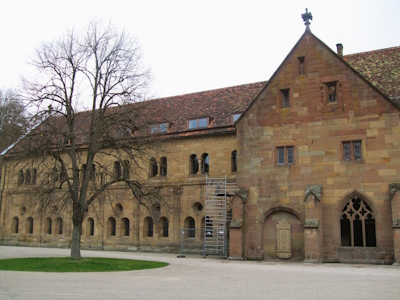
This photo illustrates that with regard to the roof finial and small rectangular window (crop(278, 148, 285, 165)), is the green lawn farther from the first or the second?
the roof finial

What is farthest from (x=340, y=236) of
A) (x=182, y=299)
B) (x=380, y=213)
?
(x=182, y=299)

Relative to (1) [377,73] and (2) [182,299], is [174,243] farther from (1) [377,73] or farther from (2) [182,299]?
(2) [182,299]

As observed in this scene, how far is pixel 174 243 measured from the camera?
119ft

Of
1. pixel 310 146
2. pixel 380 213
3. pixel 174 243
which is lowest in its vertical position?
pixel 174 243

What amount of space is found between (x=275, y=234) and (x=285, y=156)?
513cm

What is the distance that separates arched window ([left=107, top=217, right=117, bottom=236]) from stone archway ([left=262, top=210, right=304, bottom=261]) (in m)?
17.5

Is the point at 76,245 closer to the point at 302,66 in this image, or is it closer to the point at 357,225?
the point at 357,225

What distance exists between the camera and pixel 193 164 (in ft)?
123

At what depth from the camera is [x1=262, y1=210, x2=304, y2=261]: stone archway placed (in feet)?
88.3

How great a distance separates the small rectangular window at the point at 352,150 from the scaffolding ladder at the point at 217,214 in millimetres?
8836

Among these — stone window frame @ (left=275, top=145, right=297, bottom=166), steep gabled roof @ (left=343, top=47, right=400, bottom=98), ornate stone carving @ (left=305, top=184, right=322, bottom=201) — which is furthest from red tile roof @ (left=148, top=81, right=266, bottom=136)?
ornate stone carving @ (left=305, top=184, right=322, bottom=201)

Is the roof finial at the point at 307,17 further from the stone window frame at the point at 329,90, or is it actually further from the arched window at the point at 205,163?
the arched window at the point at 205,163

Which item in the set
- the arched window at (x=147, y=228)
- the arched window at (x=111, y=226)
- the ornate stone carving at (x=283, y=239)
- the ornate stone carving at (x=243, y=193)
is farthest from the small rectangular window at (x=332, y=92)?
the arched window at (x=111, y=226)

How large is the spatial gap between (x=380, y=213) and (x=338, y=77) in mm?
8967
